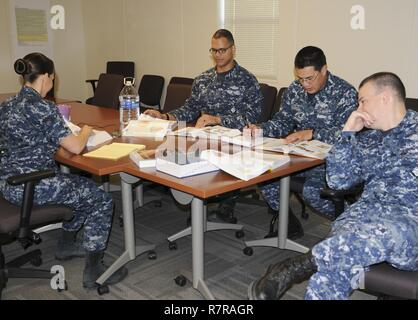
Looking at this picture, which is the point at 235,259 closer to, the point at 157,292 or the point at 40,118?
the point at 157,292

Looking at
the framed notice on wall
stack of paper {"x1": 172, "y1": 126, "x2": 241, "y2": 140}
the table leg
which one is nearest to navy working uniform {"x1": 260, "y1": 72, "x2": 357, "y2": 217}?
stack of paper {"x1": 172, "y1": 126, "x2": 241, "y2": 140}

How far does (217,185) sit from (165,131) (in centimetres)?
106

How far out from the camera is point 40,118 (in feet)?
7.50

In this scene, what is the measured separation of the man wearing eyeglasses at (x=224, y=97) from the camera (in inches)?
125

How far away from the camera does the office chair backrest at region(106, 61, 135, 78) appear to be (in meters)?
6.18

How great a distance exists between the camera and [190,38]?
545 centimetres

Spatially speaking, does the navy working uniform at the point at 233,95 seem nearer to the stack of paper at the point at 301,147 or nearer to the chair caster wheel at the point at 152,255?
the stack of paper at the point at 301,147

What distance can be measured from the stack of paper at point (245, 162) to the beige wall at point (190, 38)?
2079 mm

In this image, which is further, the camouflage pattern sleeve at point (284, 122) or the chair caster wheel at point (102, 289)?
the camouflage pattern sleeve at point (284, 122)

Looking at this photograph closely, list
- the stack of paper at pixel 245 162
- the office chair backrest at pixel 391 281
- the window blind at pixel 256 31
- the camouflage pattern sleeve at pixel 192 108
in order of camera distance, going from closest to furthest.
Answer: the office chair backrest at pixel 391 281 < the stack of paper at pixel 245 162 < the camouflage pattern sleeve at pixel 192 108 < the window blind at pixel 256 31

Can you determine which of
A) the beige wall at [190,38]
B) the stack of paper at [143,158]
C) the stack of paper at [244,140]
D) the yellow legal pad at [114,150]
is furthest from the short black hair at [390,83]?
the beige wall at [190,38]

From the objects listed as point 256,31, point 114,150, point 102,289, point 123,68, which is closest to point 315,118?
point 114,150

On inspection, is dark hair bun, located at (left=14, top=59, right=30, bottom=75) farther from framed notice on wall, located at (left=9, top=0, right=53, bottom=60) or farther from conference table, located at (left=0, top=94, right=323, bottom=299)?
framed notice on wall, located at (left=9, top=0, right=53, bottom=60)

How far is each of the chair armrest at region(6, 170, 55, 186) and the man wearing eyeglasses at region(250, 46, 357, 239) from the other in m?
1.25
